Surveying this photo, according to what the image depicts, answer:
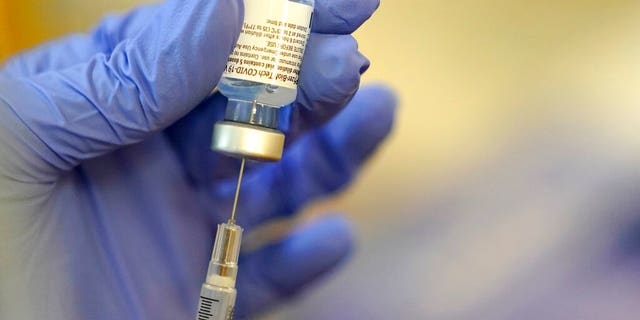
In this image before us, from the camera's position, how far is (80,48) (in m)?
0.81

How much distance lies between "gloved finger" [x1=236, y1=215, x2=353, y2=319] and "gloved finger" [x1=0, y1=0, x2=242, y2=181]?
262mm

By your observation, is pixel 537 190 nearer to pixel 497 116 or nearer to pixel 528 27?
pixel 497 116

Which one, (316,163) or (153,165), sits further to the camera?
(316,163)

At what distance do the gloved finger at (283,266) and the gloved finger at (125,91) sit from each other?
262 mm

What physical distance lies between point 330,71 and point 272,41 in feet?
0.27

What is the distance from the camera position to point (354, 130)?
0.85 meters

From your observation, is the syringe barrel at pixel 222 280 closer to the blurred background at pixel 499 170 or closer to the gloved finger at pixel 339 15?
the gloved finger at pixel 339 15

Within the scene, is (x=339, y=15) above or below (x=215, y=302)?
above

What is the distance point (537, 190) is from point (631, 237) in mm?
149

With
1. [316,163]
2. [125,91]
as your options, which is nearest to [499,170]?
[316,163]

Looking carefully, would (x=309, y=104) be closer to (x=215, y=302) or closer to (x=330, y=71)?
(x=330, y=71)

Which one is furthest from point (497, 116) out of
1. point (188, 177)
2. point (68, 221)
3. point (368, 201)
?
point (68, 221)

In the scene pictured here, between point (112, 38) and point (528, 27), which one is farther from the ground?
point (528, 27)

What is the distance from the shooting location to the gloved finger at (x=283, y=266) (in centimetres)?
85
